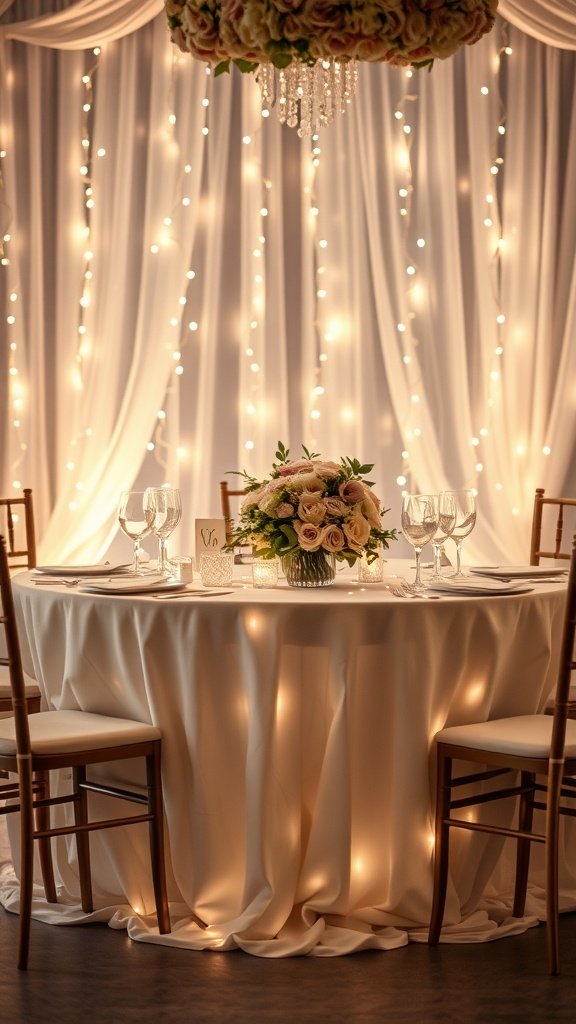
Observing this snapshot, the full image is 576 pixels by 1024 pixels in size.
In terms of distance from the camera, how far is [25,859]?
8.70 feet

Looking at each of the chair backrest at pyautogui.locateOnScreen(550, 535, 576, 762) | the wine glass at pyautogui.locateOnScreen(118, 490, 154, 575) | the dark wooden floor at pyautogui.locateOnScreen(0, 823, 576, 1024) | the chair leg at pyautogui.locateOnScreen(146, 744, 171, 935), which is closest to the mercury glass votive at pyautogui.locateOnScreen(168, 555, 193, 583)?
the wine glass at pyautogui.locateOnScreen(118, 490, 154, 575)

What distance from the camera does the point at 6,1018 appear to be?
237cm

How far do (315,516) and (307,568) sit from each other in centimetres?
16

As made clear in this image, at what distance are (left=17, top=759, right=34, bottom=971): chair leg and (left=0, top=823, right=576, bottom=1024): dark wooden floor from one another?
49 millimetres

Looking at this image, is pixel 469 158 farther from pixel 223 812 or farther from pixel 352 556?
pixel 223 812

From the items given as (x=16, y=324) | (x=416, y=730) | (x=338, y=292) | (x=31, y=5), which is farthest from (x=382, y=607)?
(x=31, y=5)

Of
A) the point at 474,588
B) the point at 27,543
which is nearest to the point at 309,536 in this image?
the point at 474,588

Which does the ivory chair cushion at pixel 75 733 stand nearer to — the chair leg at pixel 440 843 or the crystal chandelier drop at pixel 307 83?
the chair leg at pixel 440 843

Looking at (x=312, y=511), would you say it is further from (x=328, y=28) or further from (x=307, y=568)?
(x=328, y=28)

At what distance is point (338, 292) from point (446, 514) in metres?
2.50

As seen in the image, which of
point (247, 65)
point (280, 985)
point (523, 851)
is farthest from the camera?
point (247, 65)

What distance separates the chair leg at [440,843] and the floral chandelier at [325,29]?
5.18ft

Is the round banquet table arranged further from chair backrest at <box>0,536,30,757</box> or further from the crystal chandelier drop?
the crystal chandelier drop

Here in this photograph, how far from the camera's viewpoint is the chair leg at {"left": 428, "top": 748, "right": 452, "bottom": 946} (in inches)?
108
